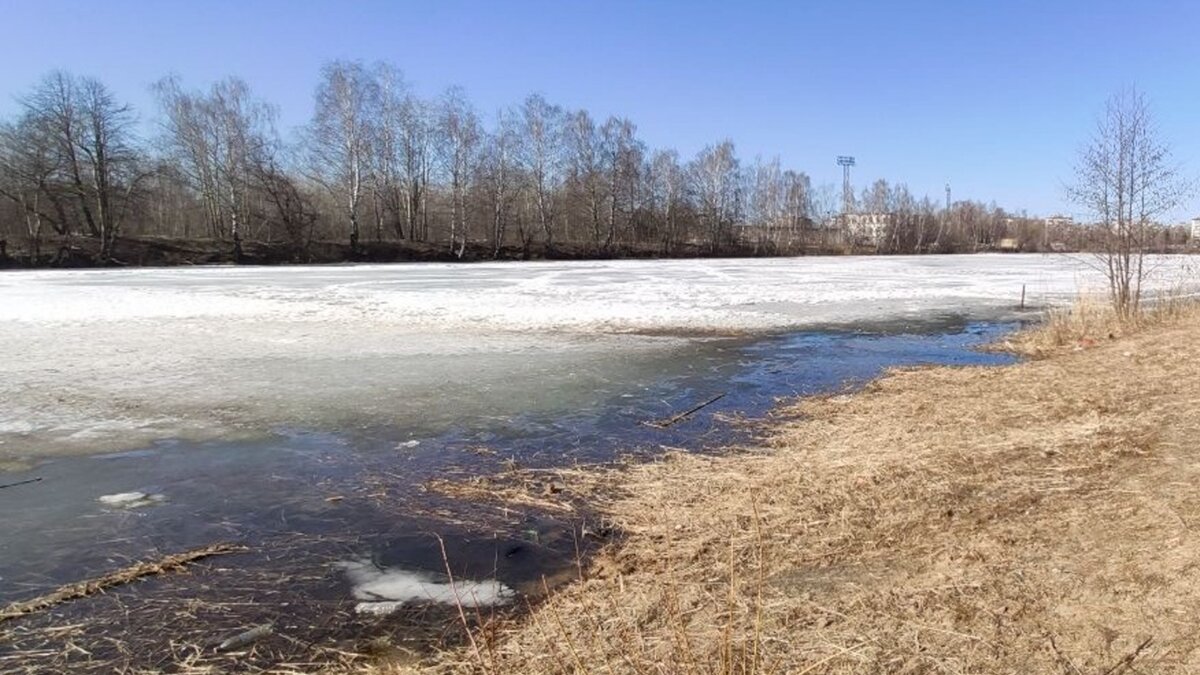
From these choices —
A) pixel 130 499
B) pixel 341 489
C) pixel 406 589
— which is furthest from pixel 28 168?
pixel 406 589

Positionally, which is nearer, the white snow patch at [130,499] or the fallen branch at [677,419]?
the white snow patch at [130,499]

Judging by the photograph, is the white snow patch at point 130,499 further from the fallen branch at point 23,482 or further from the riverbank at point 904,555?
the riverbank at point 904,555

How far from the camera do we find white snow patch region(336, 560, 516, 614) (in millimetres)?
3762

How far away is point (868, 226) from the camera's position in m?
84.8

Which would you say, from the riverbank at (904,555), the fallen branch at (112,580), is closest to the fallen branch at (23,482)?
the fallen branch at (112,580)

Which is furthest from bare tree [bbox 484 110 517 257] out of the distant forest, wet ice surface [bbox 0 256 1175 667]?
wet ice surface [bbox 0 256 1175 667]

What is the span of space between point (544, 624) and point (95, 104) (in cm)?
5094

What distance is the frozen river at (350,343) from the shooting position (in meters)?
7.73

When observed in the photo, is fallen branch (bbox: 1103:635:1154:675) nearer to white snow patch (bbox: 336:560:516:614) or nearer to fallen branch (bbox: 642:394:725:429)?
white snow patch (bbox: 336:560:516:614)

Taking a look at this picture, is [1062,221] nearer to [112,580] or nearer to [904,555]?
[904,555]

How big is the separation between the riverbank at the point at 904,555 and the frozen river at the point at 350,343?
134 inches

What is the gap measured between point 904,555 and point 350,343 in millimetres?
10810

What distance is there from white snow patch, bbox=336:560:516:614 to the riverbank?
1.35 feet

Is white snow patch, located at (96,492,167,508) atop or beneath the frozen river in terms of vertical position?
beneath
